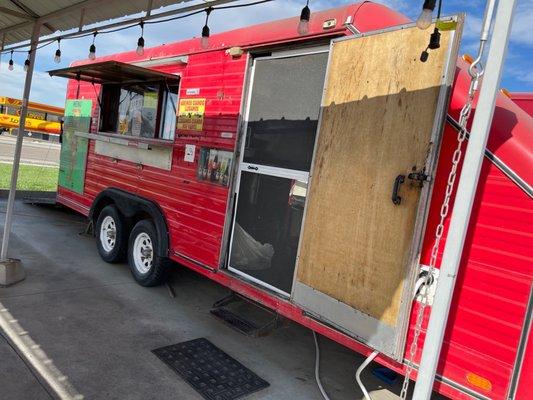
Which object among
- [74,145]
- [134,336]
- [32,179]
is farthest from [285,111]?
[32,179]

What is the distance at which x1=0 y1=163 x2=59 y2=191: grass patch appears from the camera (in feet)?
33.8

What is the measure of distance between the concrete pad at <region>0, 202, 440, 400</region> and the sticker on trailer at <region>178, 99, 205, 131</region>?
1.87m

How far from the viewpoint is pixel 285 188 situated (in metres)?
3.82

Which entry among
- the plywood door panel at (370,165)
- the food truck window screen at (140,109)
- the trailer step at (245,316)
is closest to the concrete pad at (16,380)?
the trailer step at (245,316)

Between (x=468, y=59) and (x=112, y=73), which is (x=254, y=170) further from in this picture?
(x=112, y=73)

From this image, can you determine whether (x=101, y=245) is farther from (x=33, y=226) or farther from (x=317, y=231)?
(x=317, y=231)

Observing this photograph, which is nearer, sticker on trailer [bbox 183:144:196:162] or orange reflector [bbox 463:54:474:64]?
orange reflector [bbox 463:54:474:64]

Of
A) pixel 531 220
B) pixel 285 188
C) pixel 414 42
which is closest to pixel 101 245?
pixel 285 188

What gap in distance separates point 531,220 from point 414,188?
23.8 inches

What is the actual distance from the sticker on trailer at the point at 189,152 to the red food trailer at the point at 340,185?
1cm

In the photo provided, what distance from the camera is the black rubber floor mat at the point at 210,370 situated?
9.95 ft

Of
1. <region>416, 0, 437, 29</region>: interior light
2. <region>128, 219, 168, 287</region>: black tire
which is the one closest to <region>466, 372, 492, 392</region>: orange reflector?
<region>416, 0, 437, 29</region>: interior light

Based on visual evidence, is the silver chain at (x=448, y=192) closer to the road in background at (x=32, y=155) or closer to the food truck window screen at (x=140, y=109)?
the food truck window screen at (x=140, y=109)

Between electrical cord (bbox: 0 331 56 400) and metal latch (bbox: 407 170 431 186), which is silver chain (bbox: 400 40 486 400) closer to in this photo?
metal latch (bbox: 407 170 431 186)
